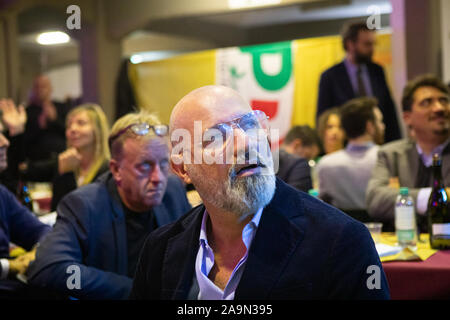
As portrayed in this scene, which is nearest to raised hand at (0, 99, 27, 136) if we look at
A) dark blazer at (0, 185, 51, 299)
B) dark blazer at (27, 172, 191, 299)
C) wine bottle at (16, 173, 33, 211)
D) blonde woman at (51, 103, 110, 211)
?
blonde woman at (51, 103, 110, 211)

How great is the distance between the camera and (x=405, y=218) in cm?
240

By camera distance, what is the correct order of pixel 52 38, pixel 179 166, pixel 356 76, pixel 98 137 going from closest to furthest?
pixel 179 166, pixel 98 137, pixel 356 76, pixel 52 38

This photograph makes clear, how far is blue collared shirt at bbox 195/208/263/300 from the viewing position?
134 cm

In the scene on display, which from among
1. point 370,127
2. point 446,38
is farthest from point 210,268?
point 446,38

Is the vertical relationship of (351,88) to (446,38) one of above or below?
below

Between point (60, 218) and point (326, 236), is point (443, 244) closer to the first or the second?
point (326, 236)

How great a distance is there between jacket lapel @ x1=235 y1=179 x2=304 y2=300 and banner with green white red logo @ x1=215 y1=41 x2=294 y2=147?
17.4 ft

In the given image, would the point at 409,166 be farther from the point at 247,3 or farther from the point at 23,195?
the point at 247,3

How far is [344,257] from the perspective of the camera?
1238mm

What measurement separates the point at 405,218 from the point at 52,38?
8984 millimetres

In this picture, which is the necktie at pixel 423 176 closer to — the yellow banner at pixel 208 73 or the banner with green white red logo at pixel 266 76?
the yellow banner at pixel 208 73

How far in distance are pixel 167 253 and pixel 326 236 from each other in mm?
430

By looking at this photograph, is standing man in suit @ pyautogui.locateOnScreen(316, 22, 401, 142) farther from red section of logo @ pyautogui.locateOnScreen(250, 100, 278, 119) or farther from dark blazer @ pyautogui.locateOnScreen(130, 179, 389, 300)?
dark blazer @ pyautogui.locateOnScreen(130, 179, 389, 300)
